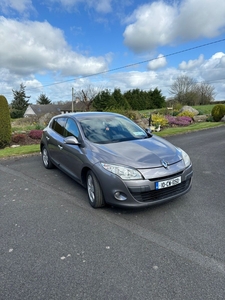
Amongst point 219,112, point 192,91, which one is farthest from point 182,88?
point 219,112

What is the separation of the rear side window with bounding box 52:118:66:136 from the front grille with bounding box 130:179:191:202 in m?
2.62

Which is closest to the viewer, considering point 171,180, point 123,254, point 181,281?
point 181,281

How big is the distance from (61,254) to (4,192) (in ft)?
8.39

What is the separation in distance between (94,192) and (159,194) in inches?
40.0

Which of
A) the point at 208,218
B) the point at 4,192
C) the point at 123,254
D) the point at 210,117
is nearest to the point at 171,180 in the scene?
the point at 208,218

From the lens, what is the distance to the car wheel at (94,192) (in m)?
3.41

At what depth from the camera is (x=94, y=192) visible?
3.48 m

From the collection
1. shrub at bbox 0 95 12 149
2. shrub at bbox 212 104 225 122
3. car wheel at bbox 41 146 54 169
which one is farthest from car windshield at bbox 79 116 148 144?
shrub at bbox 212 104 225 122

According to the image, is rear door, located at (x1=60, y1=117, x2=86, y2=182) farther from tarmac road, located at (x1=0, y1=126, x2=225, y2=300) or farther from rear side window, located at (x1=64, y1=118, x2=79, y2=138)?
tarmac road, located at (x1=0, y1=126, x2=225, y2=300)

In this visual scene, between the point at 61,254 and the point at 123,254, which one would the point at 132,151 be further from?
the point at 61,254

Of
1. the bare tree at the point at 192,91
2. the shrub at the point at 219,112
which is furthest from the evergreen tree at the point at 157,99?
the shrub at the point at 219,112

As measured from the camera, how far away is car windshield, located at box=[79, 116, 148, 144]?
4074 millimetres

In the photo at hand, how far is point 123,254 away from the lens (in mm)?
2492

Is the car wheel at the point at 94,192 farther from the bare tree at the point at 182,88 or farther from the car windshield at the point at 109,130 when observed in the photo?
the bare tree at the point at 182,88
